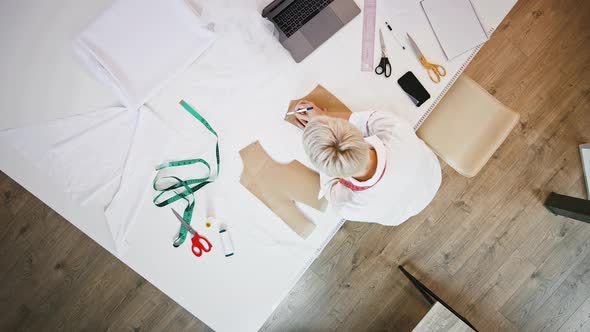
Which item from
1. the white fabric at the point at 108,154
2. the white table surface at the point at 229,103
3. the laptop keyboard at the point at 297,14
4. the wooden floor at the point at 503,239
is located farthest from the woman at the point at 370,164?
the wooden floor at the point at 503,239

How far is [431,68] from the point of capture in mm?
1443

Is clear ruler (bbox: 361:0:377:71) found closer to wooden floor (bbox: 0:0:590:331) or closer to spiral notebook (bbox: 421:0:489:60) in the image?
spiral notebook (bbox: 421:0:489:60)

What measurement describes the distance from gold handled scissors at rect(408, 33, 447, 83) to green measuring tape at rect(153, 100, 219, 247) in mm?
877

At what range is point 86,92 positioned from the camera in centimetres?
141

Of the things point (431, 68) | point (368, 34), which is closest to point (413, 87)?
point (431, 68)

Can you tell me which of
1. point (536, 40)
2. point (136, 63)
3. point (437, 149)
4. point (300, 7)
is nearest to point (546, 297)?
point (437, 149)

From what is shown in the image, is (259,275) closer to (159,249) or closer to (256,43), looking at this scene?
(159,249)

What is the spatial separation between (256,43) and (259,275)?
946 mm

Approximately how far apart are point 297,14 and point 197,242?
993 mm

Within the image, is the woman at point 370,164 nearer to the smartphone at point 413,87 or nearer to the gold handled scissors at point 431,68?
the smartphone at point 413,87

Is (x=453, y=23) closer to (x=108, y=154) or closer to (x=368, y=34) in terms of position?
(x=368, y=34)

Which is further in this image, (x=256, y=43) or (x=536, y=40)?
(x=536, y=40)

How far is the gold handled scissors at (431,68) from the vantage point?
1.43 m

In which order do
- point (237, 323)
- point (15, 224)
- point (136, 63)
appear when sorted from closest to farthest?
point (136, 63), point (237, 323), point (15, 224)
